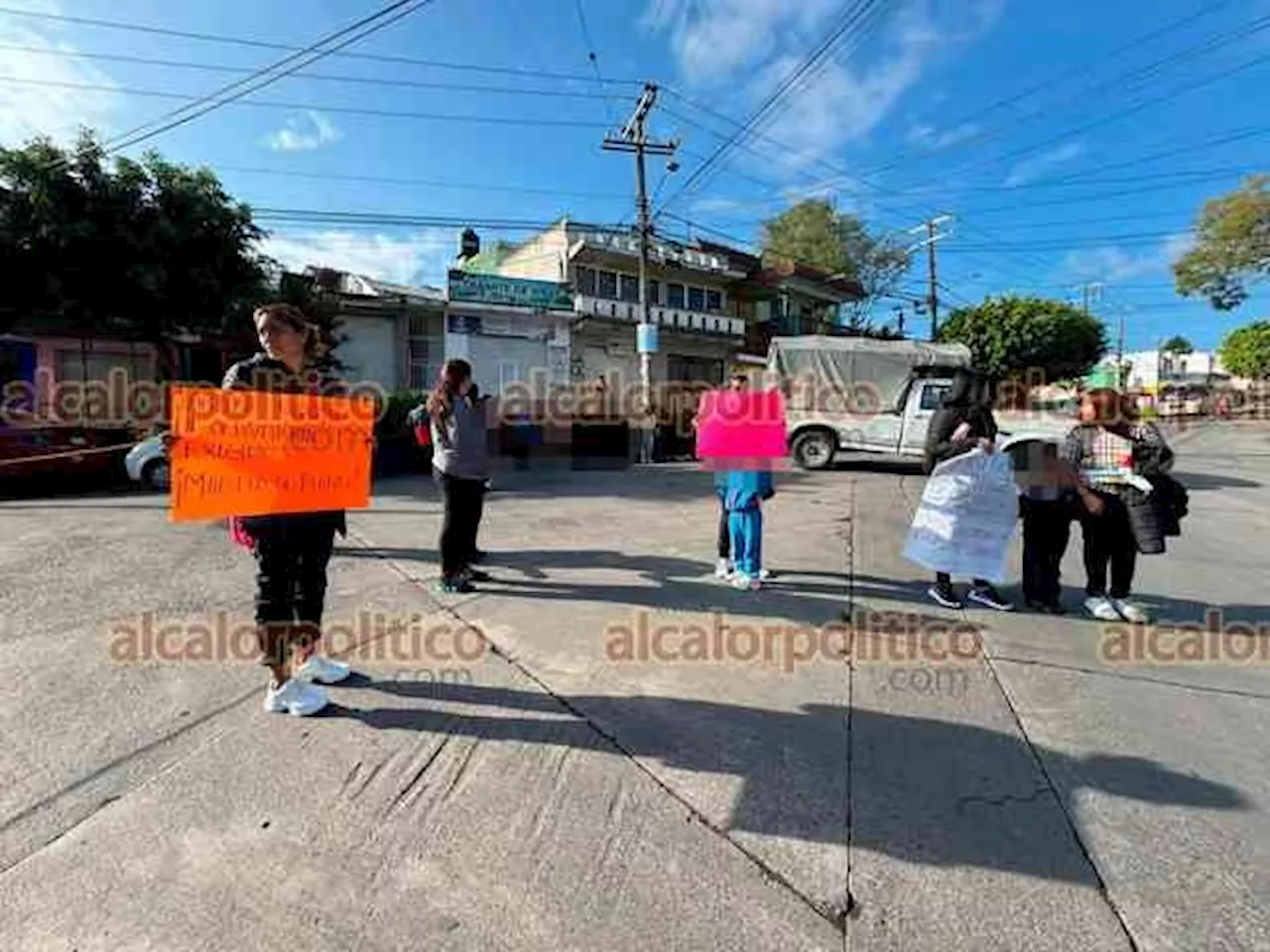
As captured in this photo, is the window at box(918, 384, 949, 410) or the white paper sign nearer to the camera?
the white paper sign

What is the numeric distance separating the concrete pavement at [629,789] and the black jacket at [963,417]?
3.55ft

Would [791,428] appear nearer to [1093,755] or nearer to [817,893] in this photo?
[1093,755]

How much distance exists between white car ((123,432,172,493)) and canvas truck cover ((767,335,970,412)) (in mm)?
10387

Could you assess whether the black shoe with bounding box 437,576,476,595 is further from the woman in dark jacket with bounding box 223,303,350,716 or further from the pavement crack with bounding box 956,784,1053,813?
the pavement crack with bounding box 956,784,1053,813

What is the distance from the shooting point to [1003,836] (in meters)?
2.07

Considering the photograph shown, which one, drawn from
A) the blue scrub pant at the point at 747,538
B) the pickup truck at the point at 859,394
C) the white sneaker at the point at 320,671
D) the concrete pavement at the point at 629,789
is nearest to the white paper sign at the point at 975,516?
the concrete pavement at the point at 629,789

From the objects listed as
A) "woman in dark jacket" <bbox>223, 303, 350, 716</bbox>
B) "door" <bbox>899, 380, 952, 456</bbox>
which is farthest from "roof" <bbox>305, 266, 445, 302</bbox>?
"woman in dark jacket" <bbox>223, 303, 350, 716</bbox>

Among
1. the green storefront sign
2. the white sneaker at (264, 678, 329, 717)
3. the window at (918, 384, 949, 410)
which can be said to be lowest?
the white sneaker at (264, 678, 329, 717)

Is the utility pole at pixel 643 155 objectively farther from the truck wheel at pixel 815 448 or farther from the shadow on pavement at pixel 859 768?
the shadow on pavement at pixel 859 768

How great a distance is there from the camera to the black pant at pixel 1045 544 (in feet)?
14.3

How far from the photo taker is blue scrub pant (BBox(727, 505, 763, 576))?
Answer: 185 inches

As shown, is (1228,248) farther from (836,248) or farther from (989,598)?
(989,598)

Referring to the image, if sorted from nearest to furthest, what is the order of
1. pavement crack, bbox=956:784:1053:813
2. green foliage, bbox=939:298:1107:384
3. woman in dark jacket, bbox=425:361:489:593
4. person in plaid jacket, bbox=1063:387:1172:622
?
pavement crack, bbox=956:784:1053:813
person in plaid jacket, bbox=1063:387:1172:622
woman in dark jacket, bbox=425:361:489:593
green foliage, bbox=939:298:1107:384

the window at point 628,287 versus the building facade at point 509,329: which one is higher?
the window at point 628,287
